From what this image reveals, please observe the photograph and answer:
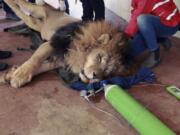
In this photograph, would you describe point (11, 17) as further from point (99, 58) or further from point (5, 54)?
point (99, 58)

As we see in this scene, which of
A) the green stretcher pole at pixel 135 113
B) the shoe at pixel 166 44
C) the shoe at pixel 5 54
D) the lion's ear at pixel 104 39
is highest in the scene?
the lion's ear at pixel 104 39

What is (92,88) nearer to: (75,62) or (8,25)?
(75,62)

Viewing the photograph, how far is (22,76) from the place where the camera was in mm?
1853

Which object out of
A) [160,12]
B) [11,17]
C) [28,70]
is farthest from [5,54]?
[160,12]

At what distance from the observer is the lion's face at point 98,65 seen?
1819 mm

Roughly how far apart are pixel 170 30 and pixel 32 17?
45.1 inches

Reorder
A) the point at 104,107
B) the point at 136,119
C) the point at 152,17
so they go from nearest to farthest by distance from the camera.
→ the point at 136,119
the point at 104,107
the point at 152,17

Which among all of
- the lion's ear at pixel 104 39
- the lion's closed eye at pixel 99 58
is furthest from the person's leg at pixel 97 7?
the lion's closed eye at pixel 99 58

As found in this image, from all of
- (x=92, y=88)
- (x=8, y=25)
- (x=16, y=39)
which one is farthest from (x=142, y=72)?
(x=8, y=25)

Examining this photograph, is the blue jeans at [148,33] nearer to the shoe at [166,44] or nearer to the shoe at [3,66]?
the shoe at [166,44]

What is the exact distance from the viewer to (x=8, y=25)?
293 cm

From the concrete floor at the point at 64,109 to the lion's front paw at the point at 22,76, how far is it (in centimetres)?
3

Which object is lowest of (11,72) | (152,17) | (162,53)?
(162,53)

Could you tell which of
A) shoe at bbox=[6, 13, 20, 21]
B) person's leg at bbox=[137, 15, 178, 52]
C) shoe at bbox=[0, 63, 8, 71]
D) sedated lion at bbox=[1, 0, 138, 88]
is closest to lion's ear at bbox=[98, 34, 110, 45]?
sedated lion at bbox=[1, 0, 138, 88]
